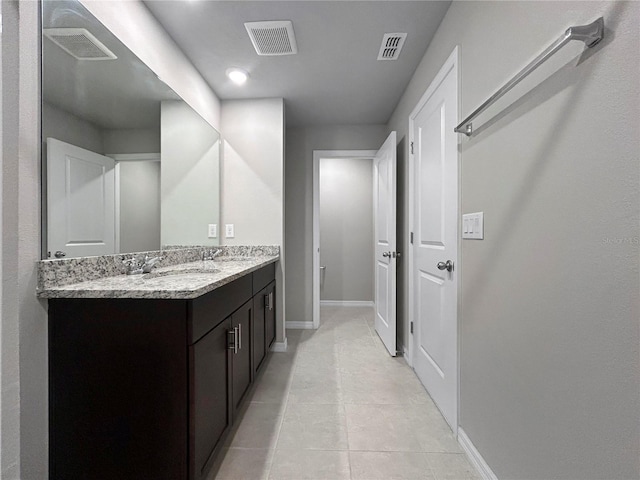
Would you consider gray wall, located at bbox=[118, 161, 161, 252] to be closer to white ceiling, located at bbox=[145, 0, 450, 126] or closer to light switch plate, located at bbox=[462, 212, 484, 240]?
white ceiling, located at bbox=[145, 0, 450, 126]

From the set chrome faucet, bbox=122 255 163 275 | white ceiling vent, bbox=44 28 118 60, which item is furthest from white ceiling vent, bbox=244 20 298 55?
chrome faucet, bbox=122 255 163 275

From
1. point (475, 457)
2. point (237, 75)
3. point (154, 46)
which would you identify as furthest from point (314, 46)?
point (475, 457)

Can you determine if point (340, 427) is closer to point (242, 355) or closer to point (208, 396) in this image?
point (242, 355)

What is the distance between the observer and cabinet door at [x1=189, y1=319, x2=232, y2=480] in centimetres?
104

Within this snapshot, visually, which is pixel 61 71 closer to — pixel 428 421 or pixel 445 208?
pixel 445 208

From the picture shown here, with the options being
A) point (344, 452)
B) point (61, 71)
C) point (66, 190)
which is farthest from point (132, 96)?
point (344, 452)

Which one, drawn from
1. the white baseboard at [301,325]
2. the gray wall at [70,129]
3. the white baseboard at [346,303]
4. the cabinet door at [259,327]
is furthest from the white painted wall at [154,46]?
the white baseboard at [346,303]

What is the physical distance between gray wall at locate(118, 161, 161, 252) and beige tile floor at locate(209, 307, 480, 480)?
117 centimetres

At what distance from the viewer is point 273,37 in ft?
6.21

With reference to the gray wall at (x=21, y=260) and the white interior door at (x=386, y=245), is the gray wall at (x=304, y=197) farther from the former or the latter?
the gray wall at (x=21, y=260)

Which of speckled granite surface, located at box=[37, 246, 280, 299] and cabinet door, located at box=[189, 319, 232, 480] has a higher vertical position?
speckled granite surface, located at box=[37, 246, 280, 299]

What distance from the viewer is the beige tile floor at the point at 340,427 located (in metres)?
1.33

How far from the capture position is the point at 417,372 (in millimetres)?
2225

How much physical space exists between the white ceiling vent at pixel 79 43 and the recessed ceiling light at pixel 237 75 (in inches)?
39.2
